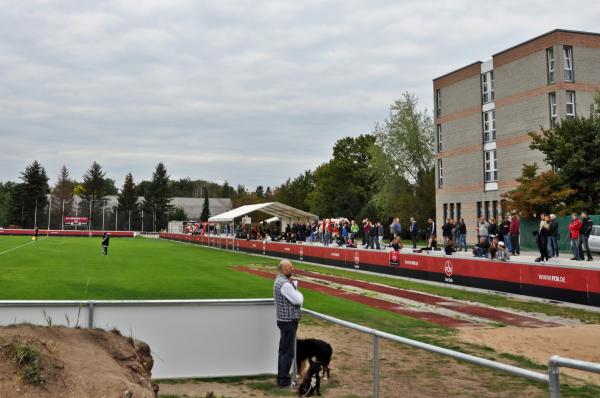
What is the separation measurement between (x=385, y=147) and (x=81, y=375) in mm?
72356

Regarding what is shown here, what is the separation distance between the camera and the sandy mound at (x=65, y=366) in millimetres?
4660

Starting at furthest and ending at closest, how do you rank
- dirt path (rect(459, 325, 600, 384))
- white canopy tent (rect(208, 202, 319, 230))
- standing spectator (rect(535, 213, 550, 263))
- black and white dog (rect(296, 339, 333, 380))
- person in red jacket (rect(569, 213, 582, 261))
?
1. white canopy tent (rect(208, 202, 319, 230))
2. person in red jacket (rect(569, 213, 582, 261))
3. standing spectator (rect(535, 213, 550, 263))
4. dirt path (rect(459, 325, 600, 384))
5. black and white dog (rect(296, 339, 333, 380))

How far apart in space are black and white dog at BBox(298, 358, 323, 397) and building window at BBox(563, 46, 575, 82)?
45009 mm

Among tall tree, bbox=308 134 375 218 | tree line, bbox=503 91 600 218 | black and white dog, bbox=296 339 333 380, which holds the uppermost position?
tall tree, bbox=308 134 375 218

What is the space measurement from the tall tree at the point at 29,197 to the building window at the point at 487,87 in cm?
9139

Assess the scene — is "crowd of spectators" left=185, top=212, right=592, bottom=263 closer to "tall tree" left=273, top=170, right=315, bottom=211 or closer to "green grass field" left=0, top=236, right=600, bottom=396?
"green grass field" left=0, top=236, right=600, bottom=396

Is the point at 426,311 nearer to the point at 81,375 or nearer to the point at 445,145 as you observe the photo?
the point at 81,375

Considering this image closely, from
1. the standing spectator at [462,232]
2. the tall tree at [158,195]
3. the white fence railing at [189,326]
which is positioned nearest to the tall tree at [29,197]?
the tall tree at [158,195]

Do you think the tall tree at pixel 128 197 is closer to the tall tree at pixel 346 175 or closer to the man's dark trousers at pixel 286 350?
the tall tree at pixel 346 175

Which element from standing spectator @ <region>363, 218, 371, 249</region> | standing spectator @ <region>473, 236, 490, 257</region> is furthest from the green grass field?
standing spectator @ <region>363, 218, 371, 249</region>

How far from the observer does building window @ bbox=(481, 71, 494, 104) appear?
52.5 metres

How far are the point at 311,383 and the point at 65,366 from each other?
3.60 meters

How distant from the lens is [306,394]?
289 inches

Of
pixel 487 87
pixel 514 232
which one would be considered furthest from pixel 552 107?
pixel 514 232
